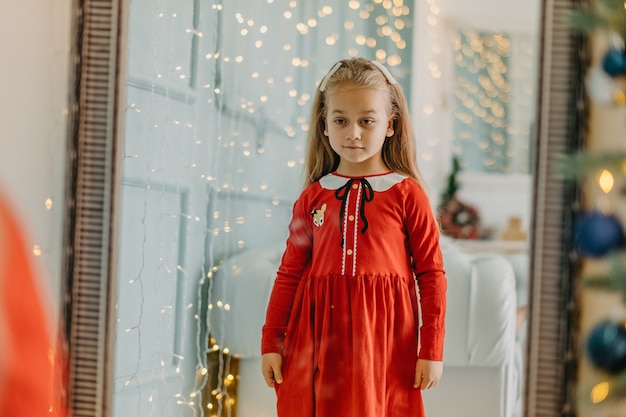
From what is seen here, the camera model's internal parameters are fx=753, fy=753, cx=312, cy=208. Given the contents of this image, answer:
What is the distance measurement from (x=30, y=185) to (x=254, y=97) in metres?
0.48

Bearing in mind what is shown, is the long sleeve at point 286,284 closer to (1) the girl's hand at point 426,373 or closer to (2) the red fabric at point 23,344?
(1) the girl's hand at point 426,373

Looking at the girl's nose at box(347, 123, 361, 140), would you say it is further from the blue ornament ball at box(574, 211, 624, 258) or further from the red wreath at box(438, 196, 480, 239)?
the blue ornament ball at box(574, 211, 624, 258)

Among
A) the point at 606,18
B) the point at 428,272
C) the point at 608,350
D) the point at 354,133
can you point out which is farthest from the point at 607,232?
the point at 354,133

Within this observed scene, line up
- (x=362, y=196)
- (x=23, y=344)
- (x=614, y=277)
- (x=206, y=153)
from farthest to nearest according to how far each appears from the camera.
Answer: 1. (x=206, y=153)
2. (x=362, y=196)
3. (x=23, y=344)
4. (x=614, y=277)

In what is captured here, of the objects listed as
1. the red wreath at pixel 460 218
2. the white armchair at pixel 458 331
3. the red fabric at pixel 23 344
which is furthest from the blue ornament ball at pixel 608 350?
the red fabric at pixel 23 344

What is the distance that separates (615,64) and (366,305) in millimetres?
589

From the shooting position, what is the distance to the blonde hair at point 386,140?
141 cm

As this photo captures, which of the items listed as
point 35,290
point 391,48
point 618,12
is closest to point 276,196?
point 391,48

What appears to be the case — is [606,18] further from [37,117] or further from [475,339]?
[37,117]

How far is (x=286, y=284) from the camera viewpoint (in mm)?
1446

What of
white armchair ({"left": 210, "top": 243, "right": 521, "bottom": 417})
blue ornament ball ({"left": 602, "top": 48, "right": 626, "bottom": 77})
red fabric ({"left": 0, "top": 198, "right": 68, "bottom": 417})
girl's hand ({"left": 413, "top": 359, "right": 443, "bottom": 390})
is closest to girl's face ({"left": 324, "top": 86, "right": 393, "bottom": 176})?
white armchair ({"left": 210, "top": 243, "right": 521, "bottom": 417})

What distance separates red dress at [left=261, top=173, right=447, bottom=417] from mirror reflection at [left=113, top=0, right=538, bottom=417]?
0.28 ft

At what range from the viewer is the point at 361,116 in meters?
1.40

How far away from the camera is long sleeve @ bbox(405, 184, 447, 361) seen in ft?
4.51
